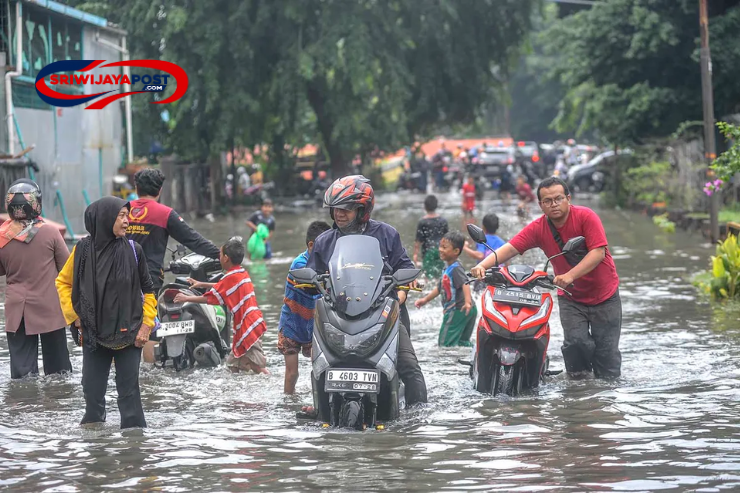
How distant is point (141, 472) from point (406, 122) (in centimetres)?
3053

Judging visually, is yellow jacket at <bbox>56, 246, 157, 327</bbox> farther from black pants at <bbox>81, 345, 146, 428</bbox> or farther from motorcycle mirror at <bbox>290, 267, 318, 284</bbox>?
motorcycle mirror at <bbox>290, 267, 318, 284</bbox>

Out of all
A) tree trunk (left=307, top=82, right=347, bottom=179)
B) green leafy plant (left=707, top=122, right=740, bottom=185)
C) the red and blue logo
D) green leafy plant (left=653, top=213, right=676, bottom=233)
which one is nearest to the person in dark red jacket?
green leafy plant (left=707, top=122, right=740, bottom=185)

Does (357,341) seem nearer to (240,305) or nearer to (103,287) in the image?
(103,287)

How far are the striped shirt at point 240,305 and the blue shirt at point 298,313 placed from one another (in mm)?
1174

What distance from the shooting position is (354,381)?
7.12 metres

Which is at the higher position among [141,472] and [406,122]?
[406,122]

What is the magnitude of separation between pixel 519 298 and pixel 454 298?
280cm

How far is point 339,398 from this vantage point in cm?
742

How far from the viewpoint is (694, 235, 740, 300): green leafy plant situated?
13.5 m

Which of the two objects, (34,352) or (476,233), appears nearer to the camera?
(476,233)

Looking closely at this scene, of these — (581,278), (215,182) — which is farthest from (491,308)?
(215,182)

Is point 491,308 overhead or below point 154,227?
below

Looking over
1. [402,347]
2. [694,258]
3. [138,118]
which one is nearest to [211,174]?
[138,118]

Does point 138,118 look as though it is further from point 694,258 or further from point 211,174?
point 694,258
